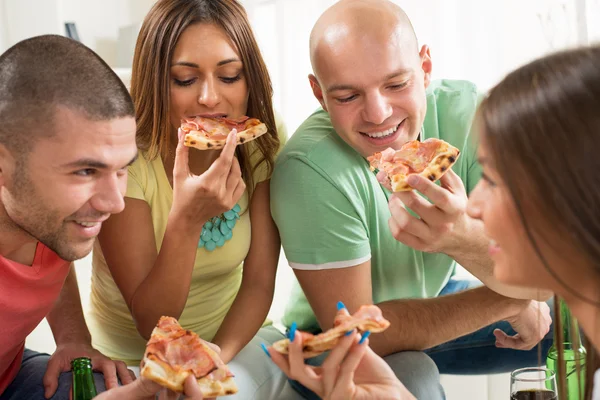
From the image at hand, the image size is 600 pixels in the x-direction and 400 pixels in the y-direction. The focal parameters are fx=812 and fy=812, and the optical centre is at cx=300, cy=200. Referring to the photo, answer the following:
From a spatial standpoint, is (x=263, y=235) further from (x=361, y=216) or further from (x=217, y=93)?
(x=217, y=93)

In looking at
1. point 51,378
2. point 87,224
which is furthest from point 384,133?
point 51,378

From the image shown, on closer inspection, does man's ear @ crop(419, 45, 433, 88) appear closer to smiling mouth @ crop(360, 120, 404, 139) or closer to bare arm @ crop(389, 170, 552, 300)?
smiling mouth @ crop(360, 120, 404, 139)

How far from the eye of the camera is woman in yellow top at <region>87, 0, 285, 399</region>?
85.4 inches

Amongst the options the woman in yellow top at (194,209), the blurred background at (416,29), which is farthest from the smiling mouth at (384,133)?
the blurred background at (416,29)

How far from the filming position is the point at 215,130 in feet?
7.13

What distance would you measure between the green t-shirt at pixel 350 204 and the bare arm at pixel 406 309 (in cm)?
4

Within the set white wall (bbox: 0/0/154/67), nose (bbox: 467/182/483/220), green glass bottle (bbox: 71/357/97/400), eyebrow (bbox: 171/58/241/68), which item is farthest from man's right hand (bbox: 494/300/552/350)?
white wall (bbox: 0/0/154/67)

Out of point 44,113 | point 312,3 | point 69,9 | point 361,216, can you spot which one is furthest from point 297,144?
point 69,9

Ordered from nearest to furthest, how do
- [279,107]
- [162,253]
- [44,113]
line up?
[44,113]
[162,253]
[279,107]

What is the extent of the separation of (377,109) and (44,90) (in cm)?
86

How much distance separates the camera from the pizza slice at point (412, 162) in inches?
77.9

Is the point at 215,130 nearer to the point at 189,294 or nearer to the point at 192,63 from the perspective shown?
the point at 192,63

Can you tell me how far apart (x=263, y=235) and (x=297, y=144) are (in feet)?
0.97

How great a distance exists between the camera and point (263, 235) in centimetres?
242
